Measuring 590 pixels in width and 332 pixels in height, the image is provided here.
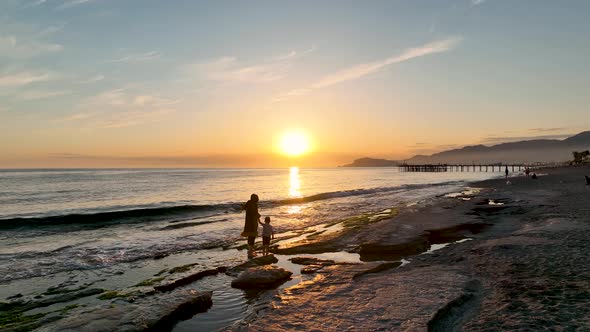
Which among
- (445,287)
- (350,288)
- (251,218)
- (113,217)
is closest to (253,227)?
(251,218)

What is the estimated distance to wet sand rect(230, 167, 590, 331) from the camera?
663 cm

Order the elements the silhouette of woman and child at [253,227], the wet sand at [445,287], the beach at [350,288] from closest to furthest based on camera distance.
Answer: the wet sand at [445,287] < the beach at [350,288] < the silhouette of woman and child at [253,227]

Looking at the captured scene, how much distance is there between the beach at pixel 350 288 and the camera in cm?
687

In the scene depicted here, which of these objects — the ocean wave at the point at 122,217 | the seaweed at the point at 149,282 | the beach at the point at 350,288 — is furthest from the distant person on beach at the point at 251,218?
the ocean wave at the point at 122,217

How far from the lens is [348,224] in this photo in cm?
2195

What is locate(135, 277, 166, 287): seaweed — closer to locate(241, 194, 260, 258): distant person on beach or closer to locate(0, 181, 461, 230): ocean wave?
locate(241, 194, 260, 258): distant person on beach

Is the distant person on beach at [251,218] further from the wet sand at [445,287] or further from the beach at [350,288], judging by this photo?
the wet sand at [445,287]

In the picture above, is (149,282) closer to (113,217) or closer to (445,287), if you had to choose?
(445,287)

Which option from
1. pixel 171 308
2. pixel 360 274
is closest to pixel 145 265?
pixel 171 308

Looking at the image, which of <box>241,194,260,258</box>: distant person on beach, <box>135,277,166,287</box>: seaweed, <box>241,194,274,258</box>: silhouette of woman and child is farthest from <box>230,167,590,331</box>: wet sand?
<box>135,277,166,287</box>: seaweed

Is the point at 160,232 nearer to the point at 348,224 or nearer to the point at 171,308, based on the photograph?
the point at 348,224

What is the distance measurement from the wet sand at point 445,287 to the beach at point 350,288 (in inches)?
1.2

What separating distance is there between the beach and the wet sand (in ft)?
0.10

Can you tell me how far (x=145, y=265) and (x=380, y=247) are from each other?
909cm
